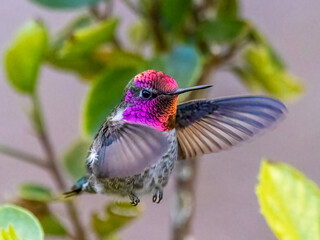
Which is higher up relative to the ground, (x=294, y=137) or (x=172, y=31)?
(x=294, y=137)

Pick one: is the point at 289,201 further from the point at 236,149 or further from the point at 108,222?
the point at 236,149

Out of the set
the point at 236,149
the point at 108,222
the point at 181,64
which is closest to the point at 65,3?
the point at 181,64

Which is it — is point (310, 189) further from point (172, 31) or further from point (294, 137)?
point (294, 137)

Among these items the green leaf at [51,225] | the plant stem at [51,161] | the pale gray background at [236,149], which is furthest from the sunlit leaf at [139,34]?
the pale gray background at [236,149]

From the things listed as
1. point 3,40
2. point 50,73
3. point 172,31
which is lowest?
point 172,31

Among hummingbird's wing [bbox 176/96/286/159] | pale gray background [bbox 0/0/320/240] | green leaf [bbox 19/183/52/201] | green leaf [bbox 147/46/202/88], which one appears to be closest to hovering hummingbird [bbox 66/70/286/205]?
hummingbird's wing [bbox 176/96/286/159]

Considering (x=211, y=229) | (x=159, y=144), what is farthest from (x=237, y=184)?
(x=159, y=144)
